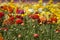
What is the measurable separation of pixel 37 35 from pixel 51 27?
0.46 metres

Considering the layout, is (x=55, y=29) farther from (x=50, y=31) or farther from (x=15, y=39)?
(x=15, y=39)

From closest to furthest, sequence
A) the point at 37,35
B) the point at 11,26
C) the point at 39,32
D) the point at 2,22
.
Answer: the point at 37,35
the point at 39,32
the point at 11,26
the point at 2,22

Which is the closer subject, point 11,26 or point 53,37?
point 53,37

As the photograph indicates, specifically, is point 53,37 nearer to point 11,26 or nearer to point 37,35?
point 37,35

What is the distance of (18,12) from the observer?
160 inches

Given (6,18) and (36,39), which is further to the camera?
(6,18)

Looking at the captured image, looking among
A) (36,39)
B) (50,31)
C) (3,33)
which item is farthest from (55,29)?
(3,33)

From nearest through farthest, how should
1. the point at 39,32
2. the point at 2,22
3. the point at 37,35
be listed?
the point at 37,35, the point at 39,32, the point at 2,22

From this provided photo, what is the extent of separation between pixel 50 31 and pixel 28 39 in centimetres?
30

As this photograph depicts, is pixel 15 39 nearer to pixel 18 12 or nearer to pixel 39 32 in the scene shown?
pixel 39 32

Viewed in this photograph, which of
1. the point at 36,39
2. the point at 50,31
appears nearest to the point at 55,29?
the point at 50,31

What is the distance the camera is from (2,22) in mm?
3766

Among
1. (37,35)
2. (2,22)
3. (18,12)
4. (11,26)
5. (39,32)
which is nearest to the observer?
(37,35)

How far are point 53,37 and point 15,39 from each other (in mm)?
425
